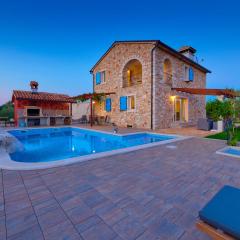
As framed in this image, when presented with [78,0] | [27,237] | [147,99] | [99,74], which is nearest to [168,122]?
[147,99]

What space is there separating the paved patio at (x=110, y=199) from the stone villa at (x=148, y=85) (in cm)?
958

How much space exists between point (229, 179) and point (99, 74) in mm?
17448

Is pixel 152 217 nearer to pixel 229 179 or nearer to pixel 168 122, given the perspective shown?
pixel 229 179

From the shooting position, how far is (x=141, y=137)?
11062mm

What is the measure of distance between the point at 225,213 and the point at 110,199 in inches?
68.9

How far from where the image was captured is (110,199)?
272cm

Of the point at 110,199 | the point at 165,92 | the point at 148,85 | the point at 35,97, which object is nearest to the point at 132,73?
the point at 148,85

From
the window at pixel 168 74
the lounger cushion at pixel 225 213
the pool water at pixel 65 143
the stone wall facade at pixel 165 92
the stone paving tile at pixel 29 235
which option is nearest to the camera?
the lounger cushion at pixel 225 213

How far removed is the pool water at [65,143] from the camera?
24.1ft

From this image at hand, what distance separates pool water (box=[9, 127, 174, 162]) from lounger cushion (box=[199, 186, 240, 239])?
6.30 metres

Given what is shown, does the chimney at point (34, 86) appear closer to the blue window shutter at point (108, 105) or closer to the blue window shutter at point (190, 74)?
the blue window shutter at point (108, 105)

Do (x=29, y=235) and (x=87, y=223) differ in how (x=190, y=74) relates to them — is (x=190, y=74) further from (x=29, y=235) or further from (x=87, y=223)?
(x=29, y=235)

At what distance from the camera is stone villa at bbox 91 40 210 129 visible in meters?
13.6

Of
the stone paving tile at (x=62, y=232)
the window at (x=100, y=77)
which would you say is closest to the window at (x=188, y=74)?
the window at (x=100, y=77)
